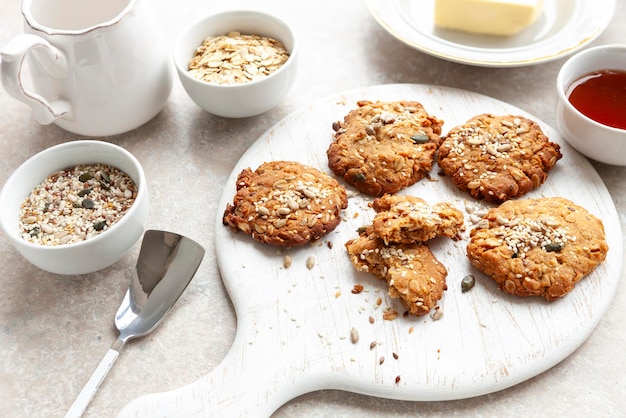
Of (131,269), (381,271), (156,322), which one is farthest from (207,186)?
(381,271)

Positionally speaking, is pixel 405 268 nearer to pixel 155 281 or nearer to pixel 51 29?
pixel 155 281

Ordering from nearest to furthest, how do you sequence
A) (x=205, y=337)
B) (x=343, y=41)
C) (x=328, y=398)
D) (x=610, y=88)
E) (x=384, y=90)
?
1. (x=328, y=398)
2. (x=205, y=337)
3. (x=610, y=88)
4. (x=384, y=90)
5. (x=343, y=41)

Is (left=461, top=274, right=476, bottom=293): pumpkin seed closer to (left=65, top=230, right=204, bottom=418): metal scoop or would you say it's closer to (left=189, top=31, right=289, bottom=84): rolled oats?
(left=65, top=230, right=204, bottom=418): metal scoop

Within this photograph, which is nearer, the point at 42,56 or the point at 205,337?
the point at 205,337

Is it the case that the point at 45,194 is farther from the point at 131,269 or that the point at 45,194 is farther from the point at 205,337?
the point at 205,337

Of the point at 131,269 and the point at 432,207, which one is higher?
the point at 432,207

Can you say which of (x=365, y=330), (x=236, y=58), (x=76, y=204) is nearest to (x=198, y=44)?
(x=236, y=58)

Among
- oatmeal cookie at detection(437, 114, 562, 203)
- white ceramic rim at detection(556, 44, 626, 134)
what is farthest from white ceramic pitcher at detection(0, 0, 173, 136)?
white ceramic rim at detection(556, 44, 626, 134)
